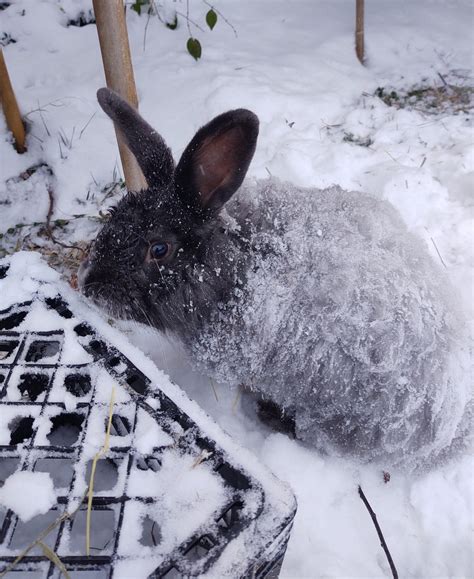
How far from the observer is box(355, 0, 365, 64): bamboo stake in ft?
11.2

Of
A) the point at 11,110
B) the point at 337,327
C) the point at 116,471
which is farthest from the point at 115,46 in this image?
the point at 116,471

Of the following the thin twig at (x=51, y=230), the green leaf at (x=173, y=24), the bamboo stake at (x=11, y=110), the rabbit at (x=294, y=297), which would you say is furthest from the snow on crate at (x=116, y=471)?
the green leaf at (x=173, y=24)

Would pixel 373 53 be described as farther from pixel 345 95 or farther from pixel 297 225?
pixel 297 225

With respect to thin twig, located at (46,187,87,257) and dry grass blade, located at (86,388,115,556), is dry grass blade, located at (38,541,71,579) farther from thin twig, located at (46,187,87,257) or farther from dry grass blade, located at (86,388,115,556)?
thin twig, located at (46,187,87,257)

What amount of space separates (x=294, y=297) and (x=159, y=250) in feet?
1.50

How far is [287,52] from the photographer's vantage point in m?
3.69

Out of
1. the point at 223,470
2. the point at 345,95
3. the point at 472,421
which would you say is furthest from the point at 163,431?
the point at 345,95

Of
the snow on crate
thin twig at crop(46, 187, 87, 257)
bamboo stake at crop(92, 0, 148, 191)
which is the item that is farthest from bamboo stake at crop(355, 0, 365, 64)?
the snow on crate

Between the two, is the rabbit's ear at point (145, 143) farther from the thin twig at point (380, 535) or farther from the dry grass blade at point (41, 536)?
the thin twig at point (380, 535)

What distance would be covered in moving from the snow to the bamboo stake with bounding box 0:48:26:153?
1.94m

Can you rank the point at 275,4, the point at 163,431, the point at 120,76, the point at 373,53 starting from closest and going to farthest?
the point at 163,431 → the point at 120,76 → the point at 373,53 → the point at 275,4

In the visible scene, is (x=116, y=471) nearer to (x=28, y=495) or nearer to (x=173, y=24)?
(x=28, y=495)

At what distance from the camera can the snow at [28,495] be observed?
149cm

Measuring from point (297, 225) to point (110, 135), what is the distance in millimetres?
1548
